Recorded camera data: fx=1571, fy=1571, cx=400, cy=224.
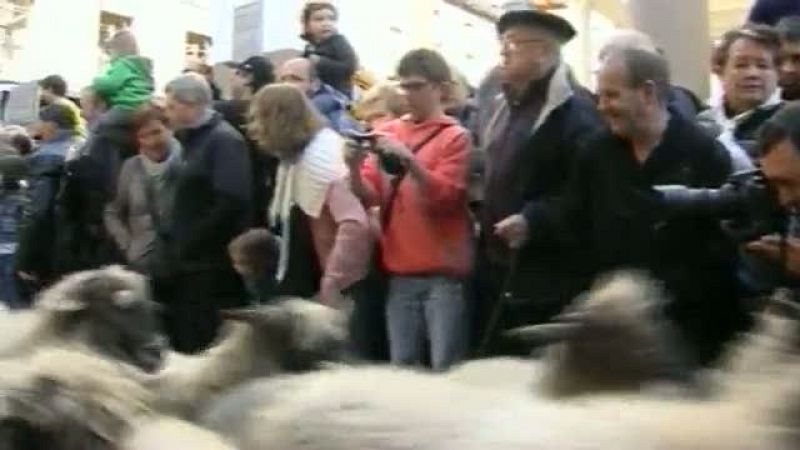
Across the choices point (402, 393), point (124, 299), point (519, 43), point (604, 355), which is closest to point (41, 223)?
point (519, 43)

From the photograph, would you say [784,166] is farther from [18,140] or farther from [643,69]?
[18,140]

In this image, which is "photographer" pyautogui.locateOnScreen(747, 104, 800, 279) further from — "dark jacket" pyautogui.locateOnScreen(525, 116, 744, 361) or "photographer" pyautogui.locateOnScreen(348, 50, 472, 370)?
"photographer" pyautogui.locateOnScreen(348, 50, 472, 370)

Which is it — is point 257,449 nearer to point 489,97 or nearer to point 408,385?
point 408,385

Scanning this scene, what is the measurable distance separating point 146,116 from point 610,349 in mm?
5099

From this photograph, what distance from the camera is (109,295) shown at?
1.87 meters

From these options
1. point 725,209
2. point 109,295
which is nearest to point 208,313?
point 725,209

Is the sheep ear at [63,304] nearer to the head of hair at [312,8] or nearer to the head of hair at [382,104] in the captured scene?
the head of hair at [382,104]

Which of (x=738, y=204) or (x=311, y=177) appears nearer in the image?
(x=738, y=204)

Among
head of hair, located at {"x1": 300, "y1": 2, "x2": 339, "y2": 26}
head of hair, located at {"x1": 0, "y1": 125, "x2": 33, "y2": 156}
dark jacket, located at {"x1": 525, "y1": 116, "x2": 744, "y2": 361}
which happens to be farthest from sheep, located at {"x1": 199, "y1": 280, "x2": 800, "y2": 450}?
head of hair, located at {"x1": 0, "y1": 125, "x2": 33, "y2": 156}

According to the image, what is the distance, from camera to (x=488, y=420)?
1.10 metres

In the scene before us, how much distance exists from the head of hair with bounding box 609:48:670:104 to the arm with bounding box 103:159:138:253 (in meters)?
2.79

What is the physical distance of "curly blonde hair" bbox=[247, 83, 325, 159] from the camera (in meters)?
5.24

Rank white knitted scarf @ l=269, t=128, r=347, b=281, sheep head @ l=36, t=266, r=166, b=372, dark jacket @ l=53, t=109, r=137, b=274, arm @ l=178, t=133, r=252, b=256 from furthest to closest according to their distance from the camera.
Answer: dark jacket @ l=53, t=109, r=137, b=274, arm @ l=178, t=133, r=252, b=256, white knitted scarf @ l=269, t=128, r=347, b=281, sheep head @ l=36, t=266, r=166, b=372

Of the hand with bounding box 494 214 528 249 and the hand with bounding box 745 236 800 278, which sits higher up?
the hand with bounding box 745 236 800 278
